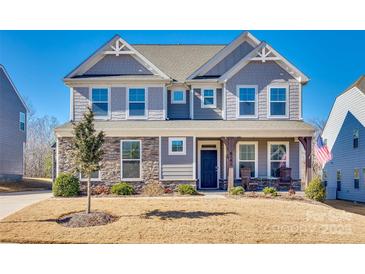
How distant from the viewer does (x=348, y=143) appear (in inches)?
700

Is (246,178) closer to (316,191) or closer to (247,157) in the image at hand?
(247,157)

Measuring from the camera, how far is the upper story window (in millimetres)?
14430

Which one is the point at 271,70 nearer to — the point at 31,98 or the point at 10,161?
the point at 31,98

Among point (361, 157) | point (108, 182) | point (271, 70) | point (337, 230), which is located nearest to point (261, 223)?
point (337, 230)

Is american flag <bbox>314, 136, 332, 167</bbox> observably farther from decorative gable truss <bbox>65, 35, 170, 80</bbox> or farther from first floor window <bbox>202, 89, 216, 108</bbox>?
decorative gable truss <bbox>65, 35, 170, 80</bbox>

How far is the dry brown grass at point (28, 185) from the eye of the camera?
14.8 metres

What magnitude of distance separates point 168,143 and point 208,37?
5.34 meters

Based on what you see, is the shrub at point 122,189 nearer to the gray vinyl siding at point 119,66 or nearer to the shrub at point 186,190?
the shrub at point 186,190

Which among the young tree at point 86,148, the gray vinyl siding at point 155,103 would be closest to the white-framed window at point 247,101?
the gray vinyl siding at point 155,103

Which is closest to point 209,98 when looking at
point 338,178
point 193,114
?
point 193,114

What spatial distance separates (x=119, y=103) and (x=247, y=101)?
5658 millimetres

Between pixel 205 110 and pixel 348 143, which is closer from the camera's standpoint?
pixel 205 110

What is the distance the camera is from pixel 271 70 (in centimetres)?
1445

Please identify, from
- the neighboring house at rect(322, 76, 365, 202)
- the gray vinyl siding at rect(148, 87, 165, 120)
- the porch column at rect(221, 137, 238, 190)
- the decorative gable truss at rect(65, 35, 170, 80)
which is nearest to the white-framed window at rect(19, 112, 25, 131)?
the decorative gable truss at rect(65, 35, 170, 80)
